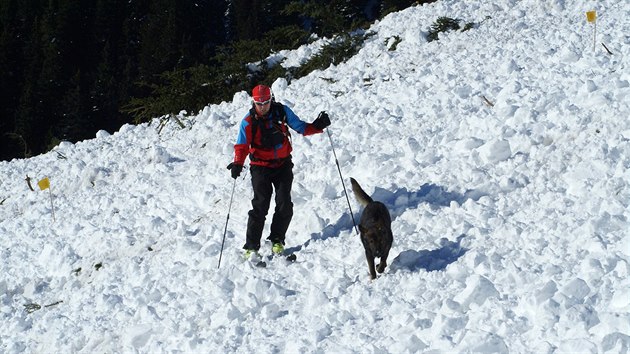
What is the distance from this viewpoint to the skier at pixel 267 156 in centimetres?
749

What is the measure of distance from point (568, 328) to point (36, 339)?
18.5 feet

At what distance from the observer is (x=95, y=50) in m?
69.7

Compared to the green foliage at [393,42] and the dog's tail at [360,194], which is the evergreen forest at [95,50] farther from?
the dog's tail at [360,194]

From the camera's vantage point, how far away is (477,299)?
5.49 metres

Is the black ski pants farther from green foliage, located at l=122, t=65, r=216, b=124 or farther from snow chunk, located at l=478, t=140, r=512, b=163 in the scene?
green foliage, located at l=122, t=65, r=216, b=124

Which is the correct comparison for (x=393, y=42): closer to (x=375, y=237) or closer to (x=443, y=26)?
(x=443, y=26)

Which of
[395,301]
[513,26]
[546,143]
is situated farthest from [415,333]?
[513,26]

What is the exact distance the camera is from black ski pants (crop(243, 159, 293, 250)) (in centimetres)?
765

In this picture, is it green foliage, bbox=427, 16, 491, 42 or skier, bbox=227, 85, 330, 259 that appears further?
green foliage, bbox=427, 16, 491, 42

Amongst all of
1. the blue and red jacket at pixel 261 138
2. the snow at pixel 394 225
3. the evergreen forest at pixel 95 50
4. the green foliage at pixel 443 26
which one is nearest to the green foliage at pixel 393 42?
the green foliage at pixel 443 26

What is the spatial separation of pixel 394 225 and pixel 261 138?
187cm

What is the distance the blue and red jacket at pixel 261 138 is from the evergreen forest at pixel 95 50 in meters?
30.9

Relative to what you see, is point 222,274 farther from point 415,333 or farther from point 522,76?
point 522,76

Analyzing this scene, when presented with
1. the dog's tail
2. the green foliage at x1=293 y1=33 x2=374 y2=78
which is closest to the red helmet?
the dog's tail
